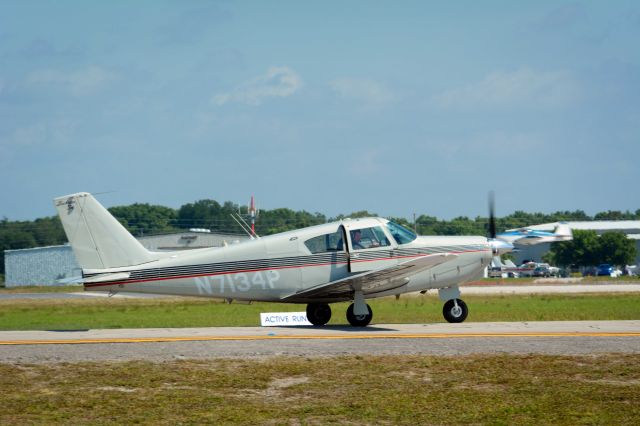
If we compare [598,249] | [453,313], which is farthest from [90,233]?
[598,249]

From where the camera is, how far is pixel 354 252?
20562 millimetres

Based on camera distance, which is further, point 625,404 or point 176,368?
point 176,368

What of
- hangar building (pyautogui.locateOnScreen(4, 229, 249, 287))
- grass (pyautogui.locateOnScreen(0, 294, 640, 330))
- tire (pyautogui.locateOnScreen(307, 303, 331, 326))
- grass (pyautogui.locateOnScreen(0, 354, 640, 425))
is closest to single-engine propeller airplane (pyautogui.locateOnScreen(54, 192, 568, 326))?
tire (pyautogui.locateOnScreen(307, 303, 331, 326))

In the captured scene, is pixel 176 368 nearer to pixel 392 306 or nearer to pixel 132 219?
pixel 392 306

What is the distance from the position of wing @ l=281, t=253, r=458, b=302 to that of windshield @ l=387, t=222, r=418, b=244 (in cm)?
89

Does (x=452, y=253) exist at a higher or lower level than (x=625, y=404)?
higher

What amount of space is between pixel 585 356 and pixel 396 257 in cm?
672

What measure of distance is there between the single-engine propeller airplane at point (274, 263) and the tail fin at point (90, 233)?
0.02 meters

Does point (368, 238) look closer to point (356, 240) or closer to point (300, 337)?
point (356, 240)

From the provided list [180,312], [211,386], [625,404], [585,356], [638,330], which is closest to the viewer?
[625,404]

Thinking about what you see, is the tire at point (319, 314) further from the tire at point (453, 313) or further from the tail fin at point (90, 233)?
the tail fin at point (90, 233)

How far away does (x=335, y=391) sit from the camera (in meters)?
12.4

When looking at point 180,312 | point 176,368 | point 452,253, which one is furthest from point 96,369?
point 180,312

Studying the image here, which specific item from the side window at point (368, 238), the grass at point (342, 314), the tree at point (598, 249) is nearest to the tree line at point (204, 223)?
the tree at point (598, 249)
